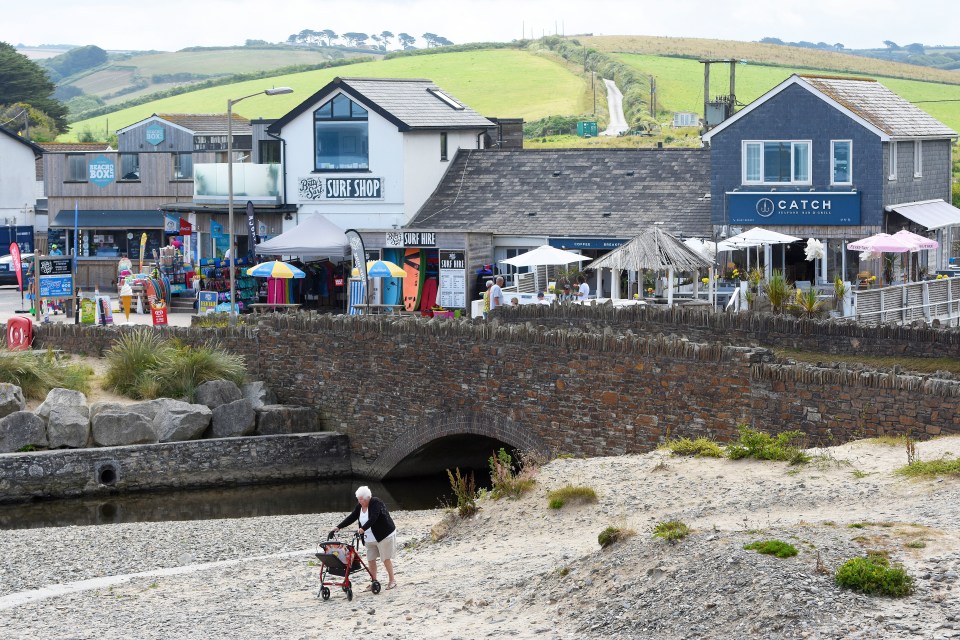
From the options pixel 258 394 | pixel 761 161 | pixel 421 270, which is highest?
pixel 761 161

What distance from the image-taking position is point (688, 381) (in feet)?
74.9

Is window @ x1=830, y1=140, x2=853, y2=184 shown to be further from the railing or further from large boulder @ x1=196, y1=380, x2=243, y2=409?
large boulder @ x1=196, y1=380, x2=243, y2=409

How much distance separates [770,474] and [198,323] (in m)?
18.9

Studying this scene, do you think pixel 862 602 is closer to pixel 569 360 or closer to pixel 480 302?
pixel 569 360

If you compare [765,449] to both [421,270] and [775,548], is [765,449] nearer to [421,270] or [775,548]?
[775,548]

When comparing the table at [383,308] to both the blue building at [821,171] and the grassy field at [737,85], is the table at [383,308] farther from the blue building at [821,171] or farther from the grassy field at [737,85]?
the grassy field at [737,85]

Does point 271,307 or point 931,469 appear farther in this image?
point 271,307

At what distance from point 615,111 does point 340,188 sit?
5809 centimetres

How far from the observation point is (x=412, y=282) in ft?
135

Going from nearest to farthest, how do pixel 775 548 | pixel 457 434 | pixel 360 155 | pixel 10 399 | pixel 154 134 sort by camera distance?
1. pixel 775 548
2. pixel 457 434
3. pixel 10 399
4. pixel 360 155
5. pixel 154 134

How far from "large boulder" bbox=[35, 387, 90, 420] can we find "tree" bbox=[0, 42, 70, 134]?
8094 cm

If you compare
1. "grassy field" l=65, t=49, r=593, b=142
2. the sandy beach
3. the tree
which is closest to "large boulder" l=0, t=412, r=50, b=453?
the sandy beach

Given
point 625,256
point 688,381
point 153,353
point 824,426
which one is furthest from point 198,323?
point 824,426

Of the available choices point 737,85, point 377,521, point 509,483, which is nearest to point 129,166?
point 509,483
